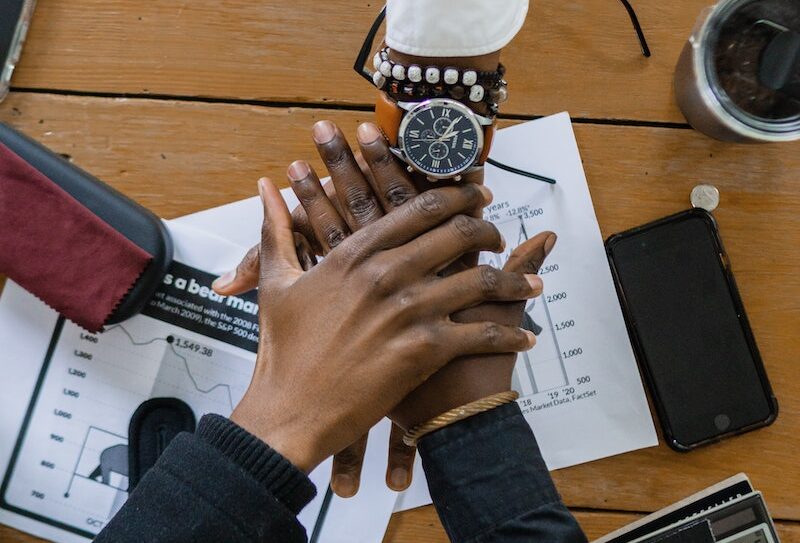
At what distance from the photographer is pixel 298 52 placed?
0.63 metres

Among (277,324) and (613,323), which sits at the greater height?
(277,324)

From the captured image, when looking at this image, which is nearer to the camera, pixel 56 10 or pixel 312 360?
pixel 312 360

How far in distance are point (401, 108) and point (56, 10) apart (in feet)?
1.15

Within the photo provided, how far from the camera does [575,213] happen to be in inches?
24.5

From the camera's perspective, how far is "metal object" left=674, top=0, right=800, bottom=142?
0.54 m

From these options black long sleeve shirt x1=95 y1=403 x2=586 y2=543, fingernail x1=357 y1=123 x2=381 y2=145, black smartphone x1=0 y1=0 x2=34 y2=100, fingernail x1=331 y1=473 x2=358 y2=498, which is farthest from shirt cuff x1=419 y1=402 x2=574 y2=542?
black smartphone x1=0 y1=0 x2=34 y2=100

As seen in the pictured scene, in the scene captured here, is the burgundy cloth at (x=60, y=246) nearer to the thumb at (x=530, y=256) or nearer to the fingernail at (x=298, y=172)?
the fingernail at (x=298, y=172)

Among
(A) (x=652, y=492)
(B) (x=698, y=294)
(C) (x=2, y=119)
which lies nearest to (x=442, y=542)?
(A) (x=652, y=492)

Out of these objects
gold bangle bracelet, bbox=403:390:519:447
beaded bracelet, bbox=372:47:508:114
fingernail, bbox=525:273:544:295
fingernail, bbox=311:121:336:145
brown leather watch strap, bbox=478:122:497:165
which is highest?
beaded bracelet, bbox=372:47:508:114

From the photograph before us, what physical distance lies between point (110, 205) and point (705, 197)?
0.51 metres

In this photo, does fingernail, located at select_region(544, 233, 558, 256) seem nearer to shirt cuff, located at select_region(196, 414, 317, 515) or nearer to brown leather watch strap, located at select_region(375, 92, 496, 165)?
brown leather watch strap, located at select_region(375, 92, 496, 165)

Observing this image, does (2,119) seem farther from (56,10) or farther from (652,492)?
(652,492)

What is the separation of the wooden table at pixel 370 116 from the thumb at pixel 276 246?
0.08 meters

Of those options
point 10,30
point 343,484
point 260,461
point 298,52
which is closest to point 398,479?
point 343,484
